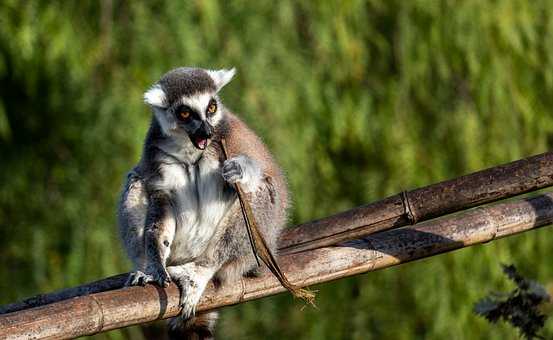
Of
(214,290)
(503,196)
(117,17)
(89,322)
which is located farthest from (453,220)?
(117,17)

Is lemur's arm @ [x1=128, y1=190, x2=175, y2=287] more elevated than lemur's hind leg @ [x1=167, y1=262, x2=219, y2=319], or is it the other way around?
lemur's arm @ [x1=128, y1=190, x2=175, y2=287]

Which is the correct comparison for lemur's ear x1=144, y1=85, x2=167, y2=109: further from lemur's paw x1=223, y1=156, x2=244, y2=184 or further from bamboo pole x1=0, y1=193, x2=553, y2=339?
bamboo pole x1=0, y1=193, x2=553, y2=339

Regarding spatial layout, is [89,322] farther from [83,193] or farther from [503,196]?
[83,193]

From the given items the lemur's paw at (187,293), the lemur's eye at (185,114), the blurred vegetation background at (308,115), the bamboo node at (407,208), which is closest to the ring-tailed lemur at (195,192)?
the lemur's eye at (185,114)

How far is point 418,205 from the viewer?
356 cm

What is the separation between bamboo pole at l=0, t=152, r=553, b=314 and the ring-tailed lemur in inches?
7.9

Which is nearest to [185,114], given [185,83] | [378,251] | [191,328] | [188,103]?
[188,103]

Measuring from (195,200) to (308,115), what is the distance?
272cm

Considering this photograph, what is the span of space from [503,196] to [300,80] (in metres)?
3.22

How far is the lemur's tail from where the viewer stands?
3.75 metres

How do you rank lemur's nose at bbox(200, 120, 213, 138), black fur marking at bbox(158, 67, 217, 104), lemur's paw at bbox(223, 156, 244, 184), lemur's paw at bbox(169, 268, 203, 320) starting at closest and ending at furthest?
lemur's paw at bbox(169, 268, 203, 320) → lemur's paw at bbox(223, 156, 244, 184) → lemur's nose at bbox(200, 120, 213, 138) → black fur marking at bbox(158, 67, 217, 104)

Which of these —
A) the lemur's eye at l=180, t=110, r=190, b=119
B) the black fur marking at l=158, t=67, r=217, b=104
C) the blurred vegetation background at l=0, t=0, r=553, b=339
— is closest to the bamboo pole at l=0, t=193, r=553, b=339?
the lemur's eye at l=180, t=110, r=190, b=119

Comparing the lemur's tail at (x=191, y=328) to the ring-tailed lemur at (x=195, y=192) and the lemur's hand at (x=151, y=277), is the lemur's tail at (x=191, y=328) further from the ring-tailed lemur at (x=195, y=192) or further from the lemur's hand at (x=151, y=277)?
the lemur's hand at (x=151, y=277)

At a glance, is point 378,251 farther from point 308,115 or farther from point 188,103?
point 308,115
